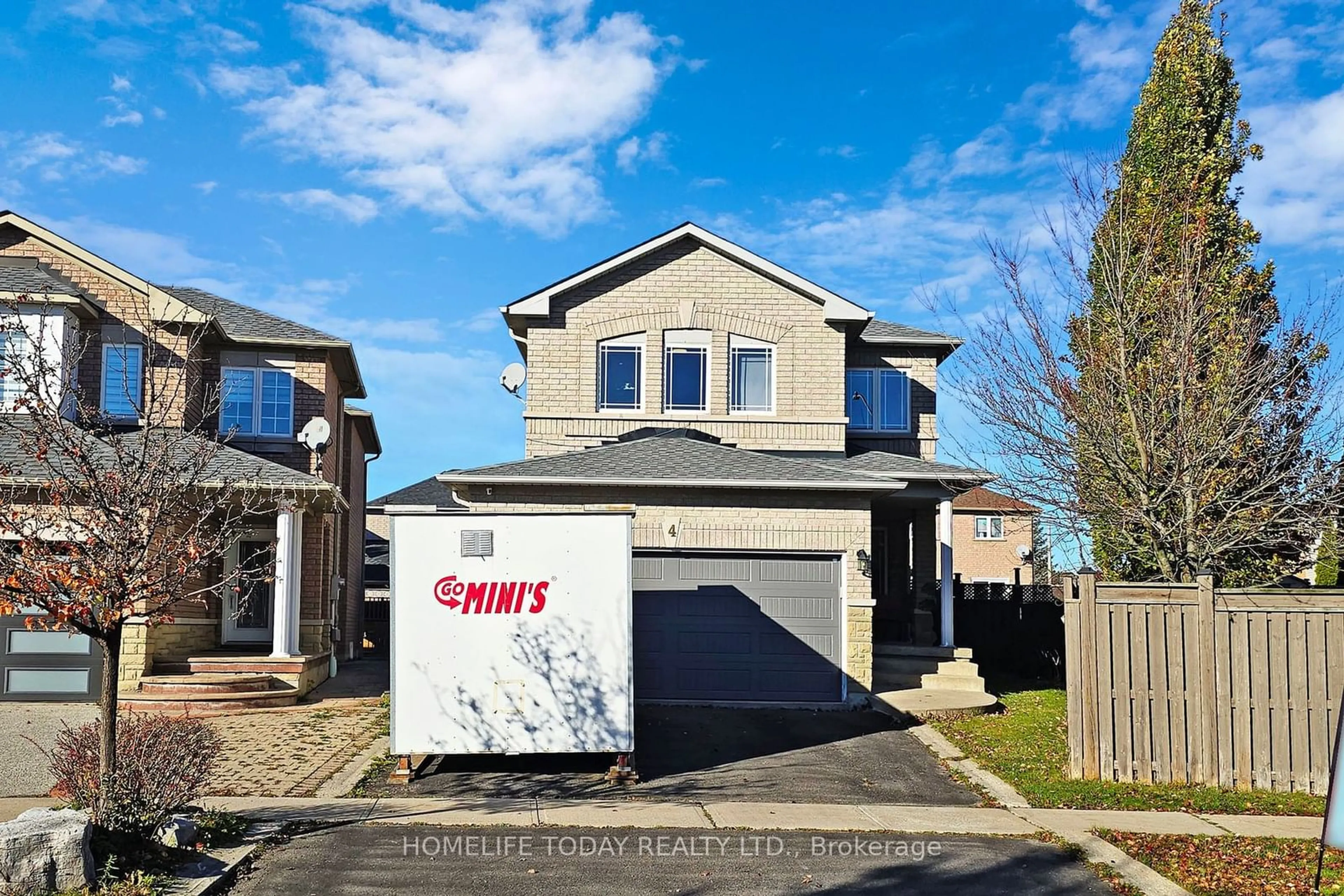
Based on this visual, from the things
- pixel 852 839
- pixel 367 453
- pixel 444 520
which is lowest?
pixel 852 839

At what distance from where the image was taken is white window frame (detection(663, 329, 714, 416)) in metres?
22.2

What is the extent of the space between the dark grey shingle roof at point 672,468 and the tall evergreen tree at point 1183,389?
381 cm

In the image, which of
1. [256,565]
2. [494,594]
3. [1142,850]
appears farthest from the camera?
[256,565]

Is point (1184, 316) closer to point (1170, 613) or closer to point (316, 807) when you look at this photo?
point (1170, 613)

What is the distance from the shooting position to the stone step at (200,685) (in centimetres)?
1708

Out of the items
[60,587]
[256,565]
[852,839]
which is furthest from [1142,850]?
[256,565]

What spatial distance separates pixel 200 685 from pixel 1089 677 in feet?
41.8

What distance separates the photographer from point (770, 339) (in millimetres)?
22359

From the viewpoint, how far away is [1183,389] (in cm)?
1409

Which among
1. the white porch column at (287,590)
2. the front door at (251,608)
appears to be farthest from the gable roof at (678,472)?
the front door at (251,608)

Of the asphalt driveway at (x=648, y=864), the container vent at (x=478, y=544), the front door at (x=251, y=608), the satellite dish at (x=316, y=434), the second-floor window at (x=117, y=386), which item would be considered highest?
the second-floor window at (x=117, y=386)

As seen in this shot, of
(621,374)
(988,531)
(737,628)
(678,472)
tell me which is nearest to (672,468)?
(678,472)

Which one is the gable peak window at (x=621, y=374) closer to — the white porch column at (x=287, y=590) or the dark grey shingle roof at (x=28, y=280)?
the white porch column at (x=287, y=590)

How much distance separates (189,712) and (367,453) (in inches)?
637
